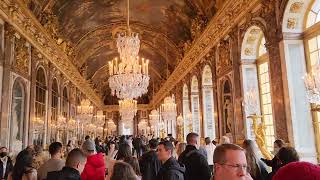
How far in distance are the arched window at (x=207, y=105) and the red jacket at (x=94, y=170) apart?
12.6m

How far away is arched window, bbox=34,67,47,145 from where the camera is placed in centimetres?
1422

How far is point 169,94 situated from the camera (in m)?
28.6

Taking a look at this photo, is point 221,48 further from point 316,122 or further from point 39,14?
point 39,14

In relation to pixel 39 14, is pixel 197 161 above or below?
below

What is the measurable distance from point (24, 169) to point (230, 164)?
3236 millimetres

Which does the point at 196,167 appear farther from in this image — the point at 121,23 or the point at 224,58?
the point at 121,23

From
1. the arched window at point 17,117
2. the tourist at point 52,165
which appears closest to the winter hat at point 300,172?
the tourist at point 52,165

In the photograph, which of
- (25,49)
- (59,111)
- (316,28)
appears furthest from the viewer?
(59,111)

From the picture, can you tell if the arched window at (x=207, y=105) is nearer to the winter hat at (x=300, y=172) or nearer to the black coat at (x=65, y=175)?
the black coat at (x=65, y=175)

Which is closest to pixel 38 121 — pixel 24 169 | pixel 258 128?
pixel 258 128

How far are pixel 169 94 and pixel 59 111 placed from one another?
12.0 metres

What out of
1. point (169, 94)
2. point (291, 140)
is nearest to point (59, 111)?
point (169, 94)

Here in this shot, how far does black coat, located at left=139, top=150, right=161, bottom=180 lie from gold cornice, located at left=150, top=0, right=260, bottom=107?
21.8ft

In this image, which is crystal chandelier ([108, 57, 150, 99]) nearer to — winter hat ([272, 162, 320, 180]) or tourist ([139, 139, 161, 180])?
tourist ([139, 139, 161, 180])
